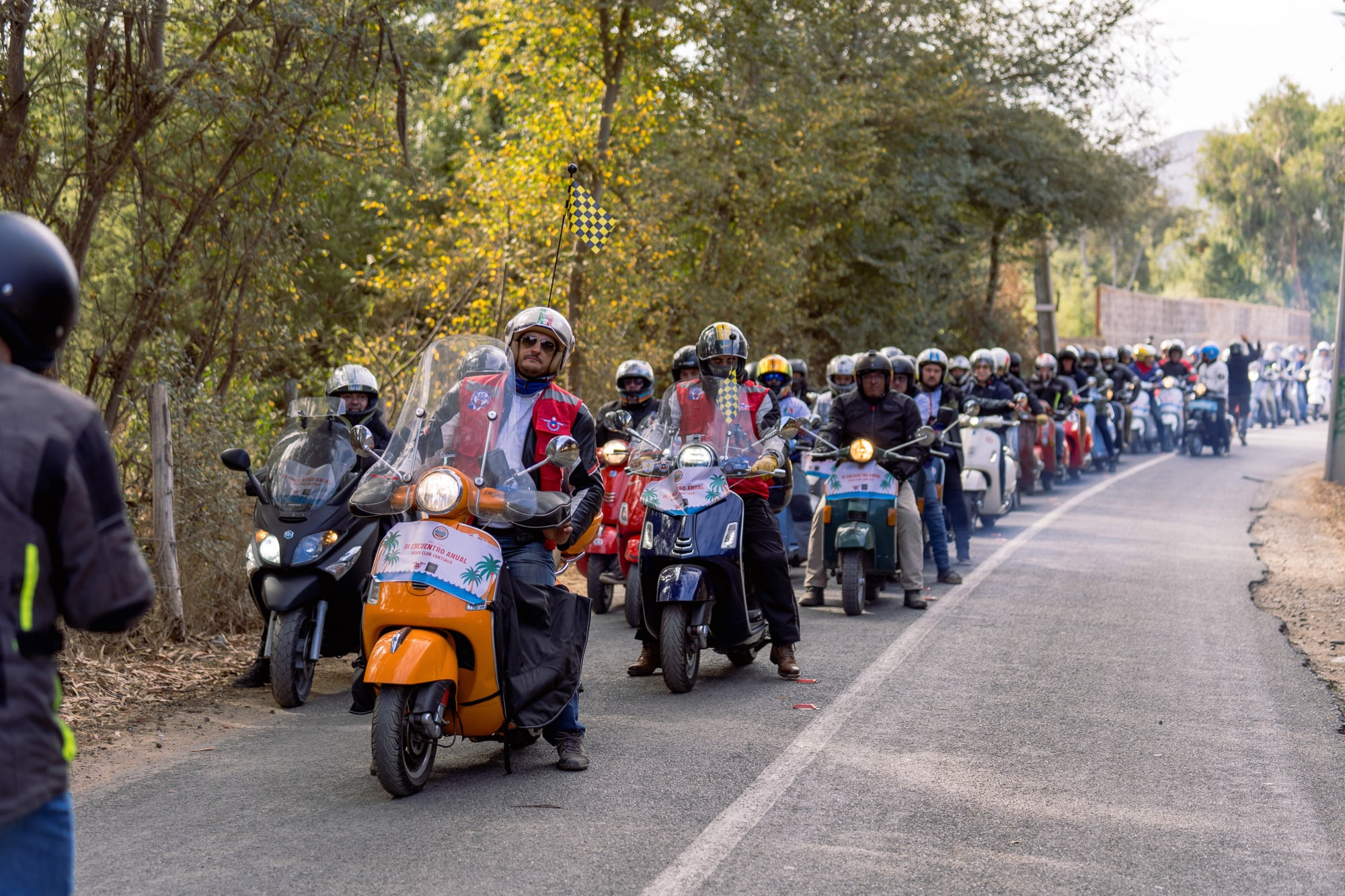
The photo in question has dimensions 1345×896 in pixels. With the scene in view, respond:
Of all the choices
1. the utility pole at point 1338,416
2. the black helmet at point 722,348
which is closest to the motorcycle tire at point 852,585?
the black helmet at point 722,348

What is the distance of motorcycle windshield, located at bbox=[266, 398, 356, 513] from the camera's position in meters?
8.45

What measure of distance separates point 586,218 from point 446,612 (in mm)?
3441

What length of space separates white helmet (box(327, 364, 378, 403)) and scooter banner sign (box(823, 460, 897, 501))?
3986 mm

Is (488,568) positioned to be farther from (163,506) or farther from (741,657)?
(163,506)

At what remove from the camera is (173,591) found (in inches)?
377

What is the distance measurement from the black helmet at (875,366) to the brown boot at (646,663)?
3.51 metres

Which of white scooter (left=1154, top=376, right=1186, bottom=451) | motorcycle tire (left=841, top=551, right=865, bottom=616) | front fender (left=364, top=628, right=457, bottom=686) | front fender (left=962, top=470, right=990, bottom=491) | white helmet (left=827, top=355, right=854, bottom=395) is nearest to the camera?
front fender (left=364, top=628, right=457, bottom=686)

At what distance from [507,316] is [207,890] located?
12911mm

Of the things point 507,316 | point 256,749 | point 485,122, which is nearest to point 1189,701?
point 256,749

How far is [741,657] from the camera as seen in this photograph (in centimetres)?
907

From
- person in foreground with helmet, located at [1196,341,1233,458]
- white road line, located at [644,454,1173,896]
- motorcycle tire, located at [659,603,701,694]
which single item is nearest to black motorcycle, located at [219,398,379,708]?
motorcycle tire, located at [659,603,701,694]

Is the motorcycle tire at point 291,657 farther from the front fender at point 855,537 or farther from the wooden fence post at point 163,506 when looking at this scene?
the front fender at point 855,537

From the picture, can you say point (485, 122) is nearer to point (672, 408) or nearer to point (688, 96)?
point (688, 96)

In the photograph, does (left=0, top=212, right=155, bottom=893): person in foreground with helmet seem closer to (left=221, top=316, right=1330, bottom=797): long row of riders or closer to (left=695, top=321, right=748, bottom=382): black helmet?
(left=221, top=316, right=1330, bottom=797): long row of riders
